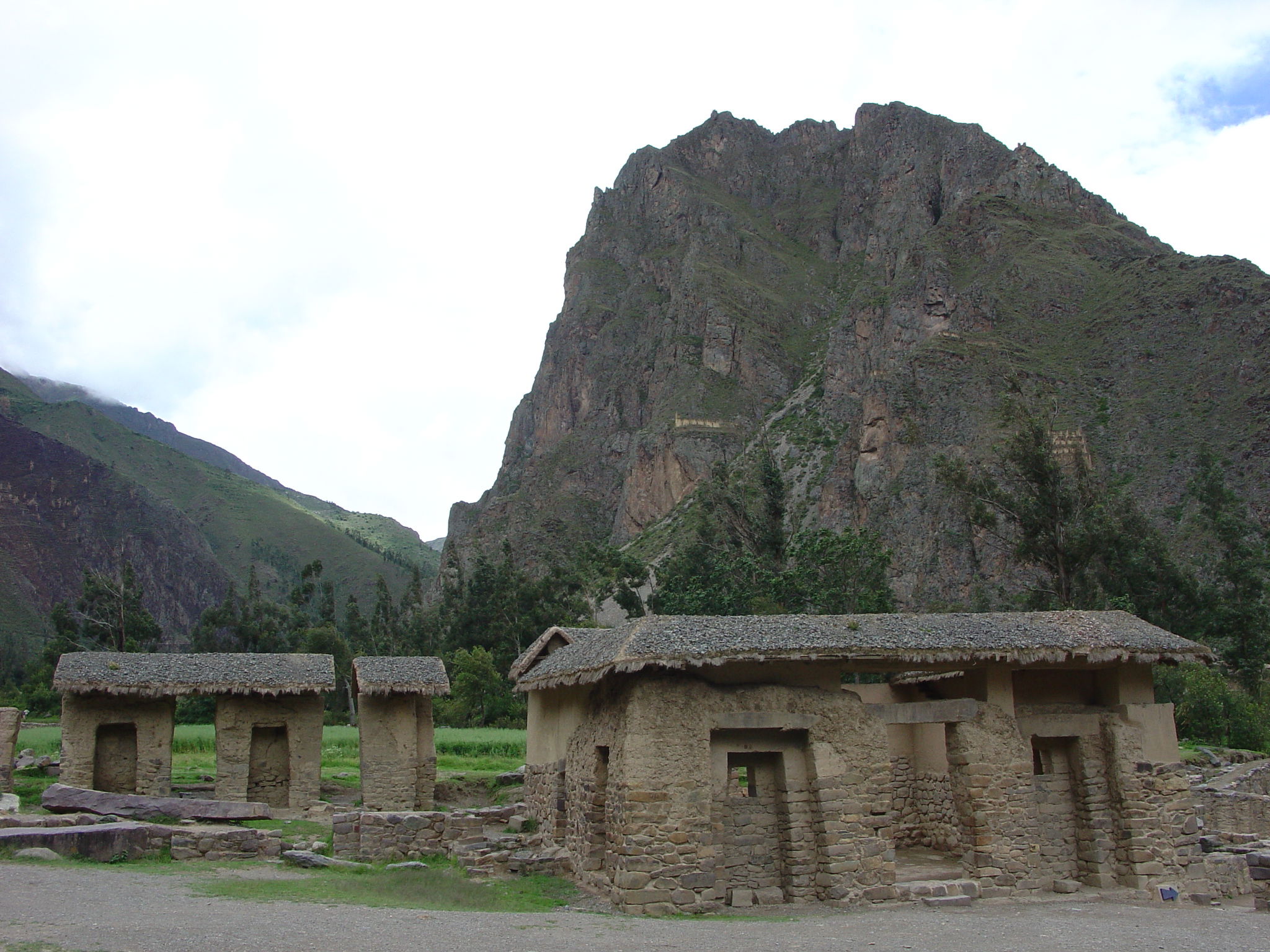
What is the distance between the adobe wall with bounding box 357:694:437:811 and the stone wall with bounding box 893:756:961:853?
36.4 ft

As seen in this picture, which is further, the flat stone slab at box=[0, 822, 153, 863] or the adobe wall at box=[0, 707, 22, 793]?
the adobe wall at box=[0, 707, 22, 793]

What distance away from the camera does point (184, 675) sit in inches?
854

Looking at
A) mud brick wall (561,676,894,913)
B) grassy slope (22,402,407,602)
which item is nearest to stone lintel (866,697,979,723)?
mud brick wall (561,676,894,913)

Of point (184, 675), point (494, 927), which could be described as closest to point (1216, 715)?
point (494, 927)

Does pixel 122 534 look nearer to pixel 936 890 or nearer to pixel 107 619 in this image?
pixel 107 619

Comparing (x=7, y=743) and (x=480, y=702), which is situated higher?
(x=480, y=702)

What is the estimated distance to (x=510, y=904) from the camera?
46.1 feet

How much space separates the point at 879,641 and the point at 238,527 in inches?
7728

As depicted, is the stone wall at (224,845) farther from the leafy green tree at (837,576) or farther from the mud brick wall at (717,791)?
the leafy green tree at (837,576)

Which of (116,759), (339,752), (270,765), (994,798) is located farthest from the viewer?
(339,752)

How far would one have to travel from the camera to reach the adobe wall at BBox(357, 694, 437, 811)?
22.5 meters

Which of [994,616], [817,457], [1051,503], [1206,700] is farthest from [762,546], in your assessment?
[817,457]

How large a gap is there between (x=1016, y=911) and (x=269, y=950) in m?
10.3

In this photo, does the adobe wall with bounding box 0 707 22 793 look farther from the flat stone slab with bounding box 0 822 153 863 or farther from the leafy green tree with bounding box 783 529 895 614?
the leafy green tree with bounding box 783 529 895 614
